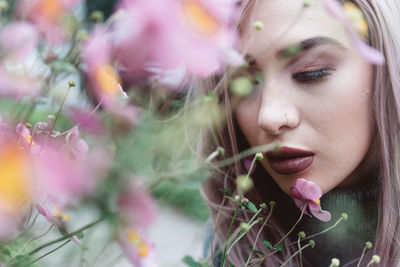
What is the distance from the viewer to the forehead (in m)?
0.74

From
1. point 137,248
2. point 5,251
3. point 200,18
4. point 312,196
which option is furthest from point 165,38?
point 312,196

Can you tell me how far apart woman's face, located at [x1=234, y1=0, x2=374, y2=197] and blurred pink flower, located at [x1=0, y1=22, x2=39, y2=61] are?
0.50 m

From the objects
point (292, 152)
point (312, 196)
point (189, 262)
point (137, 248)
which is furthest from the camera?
point (292, 152)

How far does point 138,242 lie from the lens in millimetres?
306

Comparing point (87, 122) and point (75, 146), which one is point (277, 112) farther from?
point (87, 122)

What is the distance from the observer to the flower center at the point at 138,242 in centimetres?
29

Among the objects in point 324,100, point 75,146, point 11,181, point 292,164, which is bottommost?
point 292,164

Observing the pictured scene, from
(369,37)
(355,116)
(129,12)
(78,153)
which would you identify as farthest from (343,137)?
(129,12)

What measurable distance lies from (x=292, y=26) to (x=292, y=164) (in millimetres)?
213

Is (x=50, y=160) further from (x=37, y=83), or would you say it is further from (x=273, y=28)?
(x=273, y=28)

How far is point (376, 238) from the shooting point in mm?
869

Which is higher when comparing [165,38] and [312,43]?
[165,38]

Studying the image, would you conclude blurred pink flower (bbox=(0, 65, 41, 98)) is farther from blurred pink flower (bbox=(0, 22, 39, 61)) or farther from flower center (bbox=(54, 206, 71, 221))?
flower center (bbox=(54, 206, 71, 221))

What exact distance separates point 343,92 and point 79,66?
0.50 m
